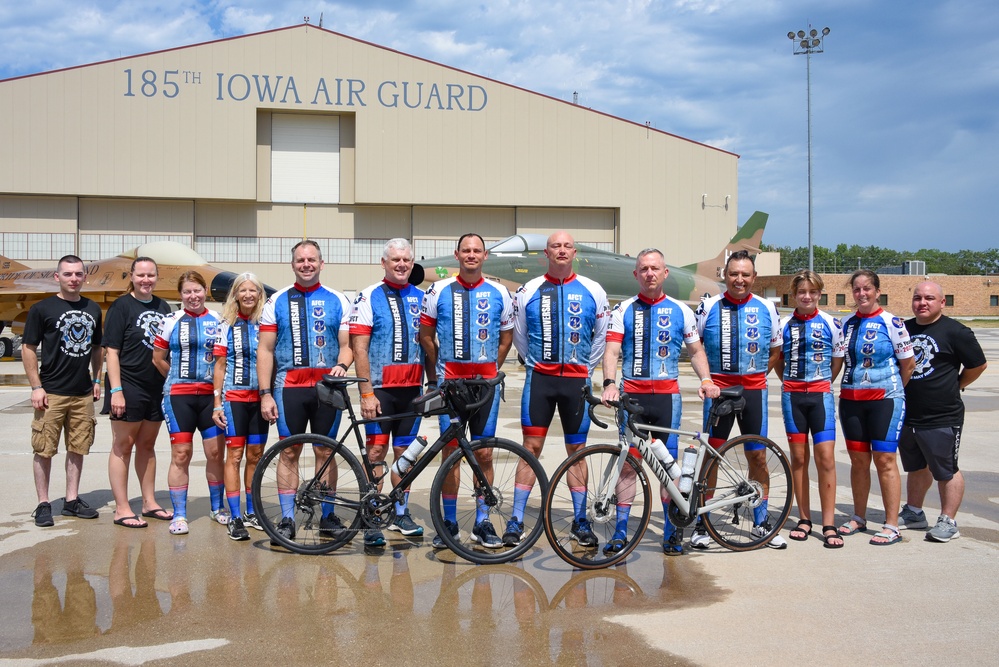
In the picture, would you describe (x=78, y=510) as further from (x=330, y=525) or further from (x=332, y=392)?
(x=332, y=392)

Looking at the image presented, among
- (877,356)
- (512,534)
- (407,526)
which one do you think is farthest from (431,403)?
(877,356)

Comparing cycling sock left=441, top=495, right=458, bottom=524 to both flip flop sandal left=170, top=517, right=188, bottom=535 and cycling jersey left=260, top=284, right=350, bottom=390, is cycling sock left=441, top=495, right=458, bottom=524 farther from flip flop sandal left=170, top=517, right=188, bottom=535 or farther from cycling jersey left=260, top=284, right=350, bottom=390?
flip flop sandal left=170, top=517, right=188, bottom=535

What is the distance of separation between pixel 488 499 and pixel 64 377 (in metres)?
3.30

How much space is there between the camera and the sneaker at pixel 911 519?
551cm

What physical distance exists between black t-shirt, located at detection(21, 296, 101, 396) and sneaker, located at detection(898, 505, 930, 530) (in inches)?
241

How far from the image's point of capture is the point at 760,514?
5133mm

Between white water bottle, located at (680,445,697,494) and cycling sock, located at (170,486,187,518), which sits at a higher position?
white water bottle, located at (680,445,697,494)

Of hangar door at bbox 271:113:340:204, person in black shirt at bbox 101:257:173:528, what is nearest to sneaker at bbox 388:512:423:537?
person in black shirt at bbox 101:257:173:528

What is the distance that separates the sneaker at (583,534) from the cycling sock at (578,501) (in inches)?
1.6

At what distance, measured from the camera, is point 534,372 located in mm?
5039

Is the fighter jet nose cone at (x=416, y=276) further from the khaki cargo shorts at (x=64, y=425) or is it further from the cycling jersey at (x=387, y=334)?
the khaki cargo shorts at (x=64, y=425)

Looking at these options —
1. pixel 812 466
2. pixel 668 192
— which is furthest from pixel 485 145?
pixel 812 466

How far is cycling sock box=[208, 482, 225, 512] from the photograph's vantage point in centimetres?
555

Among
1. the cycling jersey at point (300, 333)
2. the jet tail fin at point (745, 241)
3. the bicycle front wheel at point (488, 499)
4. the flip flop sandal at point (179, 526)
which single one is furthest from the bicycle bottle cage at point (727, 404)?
the jet tail fin at point (745, 241)
